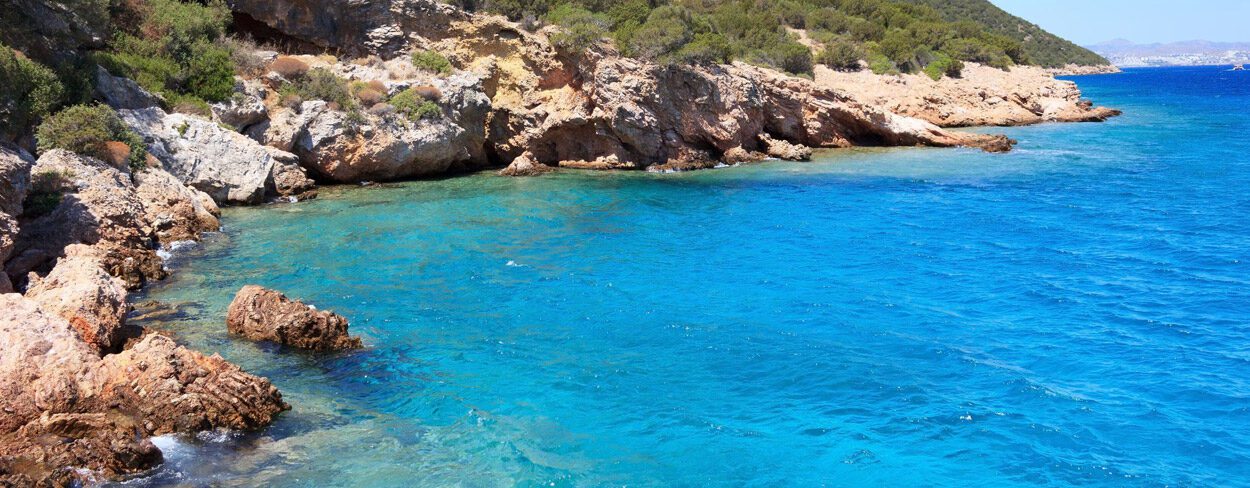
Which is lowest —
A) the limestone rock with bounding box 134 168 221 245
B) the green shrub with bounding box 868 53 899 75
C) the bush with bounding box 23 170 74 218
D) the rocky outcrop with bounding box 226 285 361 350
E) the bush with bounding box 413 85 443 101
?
the rocky outcrop with bounding box 226 285 361 350

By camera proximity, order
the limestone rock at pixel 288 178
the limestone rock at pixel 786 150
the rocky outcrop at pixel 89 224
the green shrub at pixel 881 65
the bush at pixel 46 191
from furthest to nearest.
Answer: the green shrub at pixel 881 65
the limestone rock at pixel 786 150
the limestone rock at pixel 288 178
the bush at pixel 46 191
the rocky outcrop at pixel 89 224

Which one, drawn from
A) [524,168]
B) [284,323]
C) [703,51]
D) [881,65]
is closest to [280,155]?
[524,168]

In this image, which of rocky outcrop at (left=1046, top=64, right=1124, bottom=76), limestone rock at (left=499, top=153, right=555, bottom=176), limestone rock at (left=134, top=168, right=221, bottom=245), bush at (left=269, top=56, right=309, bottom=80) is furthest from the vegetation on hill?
rocky outcrop at (left=1046, top=64, right=1124, bottom=76)

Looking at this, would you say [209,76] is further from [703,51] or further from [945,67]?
[945,67]

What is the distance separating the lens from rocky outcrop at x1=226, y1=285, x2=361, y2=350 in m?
12.1

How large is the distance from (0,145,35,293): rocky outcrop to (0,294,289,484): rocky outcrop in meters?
3.49

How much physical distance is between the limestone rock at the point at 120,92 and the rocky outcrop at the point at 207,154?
0.57m

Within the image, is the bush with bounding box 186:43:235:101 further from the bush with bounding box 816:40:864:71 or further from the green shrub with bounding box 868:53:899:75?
the green shrub with bounding box 868:53:899:75

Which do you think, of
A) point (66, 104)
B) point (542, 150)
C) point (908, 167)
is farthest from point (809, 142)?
point (66, 104)

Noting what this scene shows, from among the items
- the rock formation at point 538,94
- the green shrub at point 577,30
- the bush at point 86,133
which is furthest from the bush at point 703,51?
the bush at point 86,133

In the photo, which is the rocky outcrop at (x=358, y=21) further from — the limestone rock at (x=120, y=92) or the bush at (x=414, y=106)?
the limestone rock at (x=120, y=92)

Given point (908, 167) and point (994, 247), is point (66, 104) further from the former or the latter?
point (908, 167)

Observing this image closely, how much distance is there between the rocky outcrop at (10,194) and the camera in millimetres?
12664

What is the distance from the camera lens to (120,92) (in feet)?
75.8
